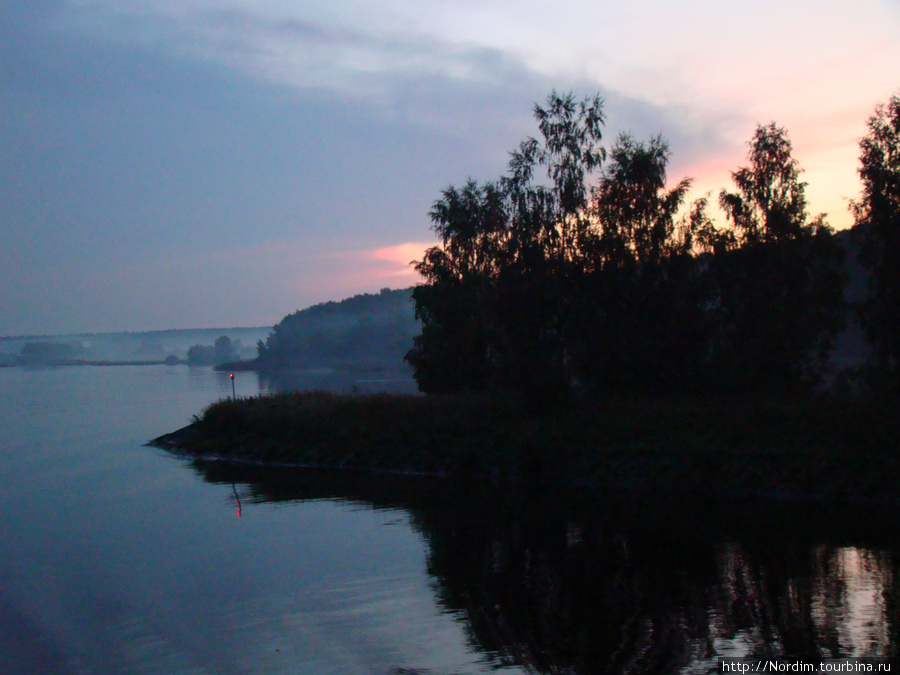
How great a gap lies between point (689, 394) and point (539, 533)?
53.6ft

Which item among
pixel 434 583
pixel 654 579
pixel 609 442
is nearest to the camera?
pixel 654 579

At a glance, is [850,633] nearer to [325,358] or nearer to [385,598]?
[385,598]

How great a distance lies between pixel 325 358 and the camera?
18638 centimetres

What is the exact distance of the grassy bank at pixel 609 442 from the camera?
20984mm

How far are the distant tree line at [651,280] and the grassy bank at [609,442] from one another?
2936 mm

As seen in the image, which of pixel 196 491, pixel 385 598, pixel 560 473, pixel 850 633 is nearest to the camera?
pixel 850 633

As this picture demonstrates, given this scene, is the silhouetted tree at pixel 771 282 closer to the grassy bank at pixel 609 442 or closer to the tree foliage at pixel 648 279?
the tree foliage at pixel 648 279

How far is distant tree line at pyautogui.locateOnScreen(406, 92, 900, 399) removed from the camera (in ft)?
104

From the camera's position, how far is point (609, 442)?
1005 inches

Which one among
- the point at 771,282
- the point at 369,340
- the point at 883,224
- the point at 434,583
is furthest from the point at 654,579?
the point at 369,340

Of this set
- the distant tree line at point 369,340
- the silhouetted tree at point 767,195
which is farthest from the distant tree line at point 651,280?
the distant tree line at point 369,340

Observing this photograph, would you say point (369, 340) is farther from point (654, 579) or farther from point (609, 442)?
point (654, 579)

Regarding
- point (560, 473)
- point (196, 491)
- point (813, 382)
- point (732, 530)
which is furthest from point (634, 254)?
point (196, 491)

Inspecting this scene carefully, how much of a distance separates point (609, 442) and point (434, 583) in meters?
12.7
